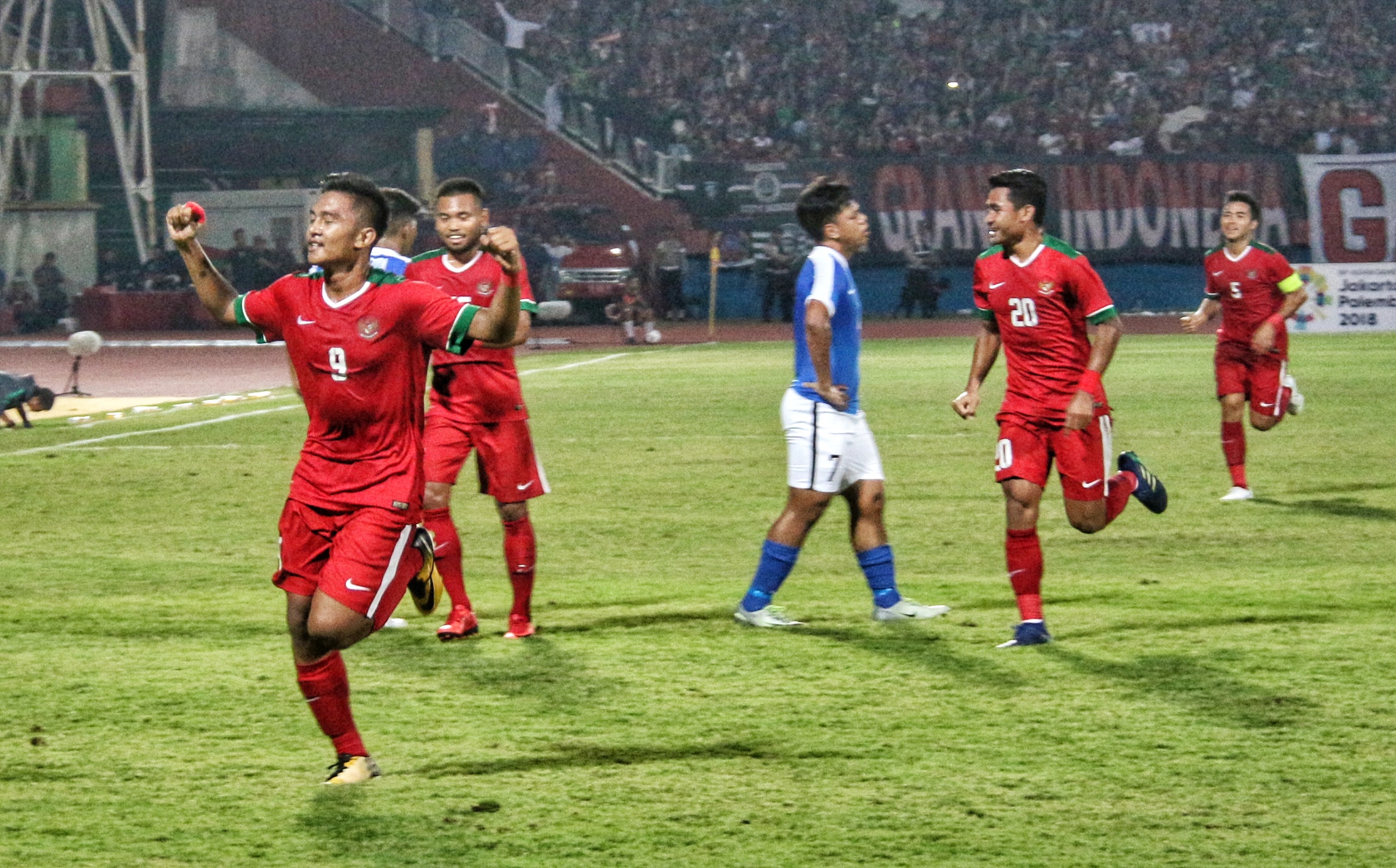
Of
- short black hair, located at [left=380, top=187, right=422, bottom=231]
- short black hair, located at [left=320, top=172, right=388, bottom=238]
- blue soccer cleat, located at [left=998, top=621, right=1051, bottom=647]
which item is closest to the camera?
short black hair, located at [left=320, top=172, right=388, bottom=238]

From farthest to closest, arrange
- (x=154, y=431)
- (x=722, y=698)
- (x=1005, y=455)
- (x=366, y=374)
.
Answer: (x=154, y=431), (x=1005, y=455), (x=722, y=698), (x=366, y=374)

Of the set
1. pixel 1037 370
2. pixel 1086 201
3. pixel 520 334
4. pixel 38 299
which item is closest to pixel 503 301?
pixel 520 334

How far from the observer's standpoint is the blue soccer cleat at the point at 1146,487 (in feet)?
27.9

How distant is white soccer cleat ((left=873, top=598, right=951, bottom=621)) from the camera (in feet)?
26.9

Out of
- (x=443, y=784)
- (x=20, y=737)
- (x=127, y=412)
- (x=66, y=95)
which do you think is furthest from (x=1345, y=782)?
(x=66, y=95)

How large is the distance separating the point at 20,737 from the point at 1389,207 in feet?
125

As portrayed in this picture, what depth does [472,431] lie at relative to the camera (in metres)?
8.06

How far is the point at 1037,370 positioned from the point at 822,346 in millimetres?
975

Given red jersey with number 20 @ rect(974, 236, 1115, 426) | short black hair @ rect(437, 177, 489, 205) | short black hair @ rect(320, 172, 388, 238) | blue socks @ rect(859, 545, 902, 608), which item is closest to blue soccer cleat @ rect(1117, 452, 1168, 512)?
red jersey with number 20 @ rect(974, 236, 1115, 426)

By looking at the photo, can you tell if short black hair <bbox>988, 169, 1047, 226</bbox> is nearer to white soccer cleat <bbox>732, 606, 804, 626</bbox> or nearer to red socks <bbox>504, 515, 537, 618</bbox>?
white soccer cleat <bbox>732, 606, 804, 626</bbox>

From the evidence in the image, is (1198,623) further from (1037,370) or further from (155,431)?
(155,431)

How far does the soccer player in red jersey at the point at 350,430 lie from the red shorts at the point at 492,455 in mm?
2318

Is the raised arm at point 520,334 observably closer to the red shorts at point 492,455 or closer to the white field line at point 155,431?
the red shorts at point 492,455

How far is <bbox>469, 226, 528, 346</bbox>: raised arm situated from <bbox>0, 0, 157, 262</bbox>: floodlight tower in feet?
120
